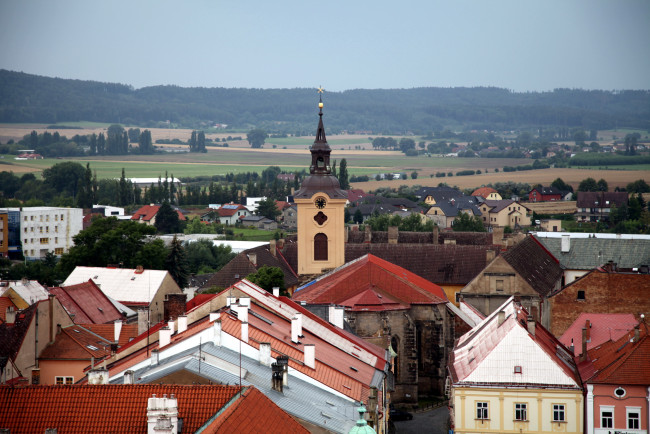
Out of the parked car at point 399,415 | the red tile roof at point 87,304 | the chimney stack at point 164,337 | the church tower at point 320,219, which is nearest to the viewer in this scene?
the chimney stack at point 164,337

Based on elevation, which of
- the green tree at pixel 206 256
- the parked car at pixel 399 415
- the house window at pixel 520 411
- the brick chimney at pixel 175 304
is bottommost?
the parked car at pixel 399 415

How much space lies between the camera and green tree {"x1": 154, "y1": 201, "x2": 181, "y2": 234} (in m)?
169

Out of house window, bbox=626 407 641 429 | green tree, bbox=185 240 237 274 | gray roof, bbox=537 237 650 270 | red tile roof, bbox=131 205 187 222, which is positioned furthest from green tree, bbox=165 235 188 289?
red tile roof, bbox=131 205 187 222

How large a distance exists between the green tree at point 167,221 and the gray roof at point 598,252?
81575mm

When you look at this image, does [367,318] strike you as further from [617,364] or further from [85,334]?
[617,364]

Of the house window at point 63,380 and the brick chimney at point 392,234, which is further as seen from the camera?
the brick chimney at point 392,234

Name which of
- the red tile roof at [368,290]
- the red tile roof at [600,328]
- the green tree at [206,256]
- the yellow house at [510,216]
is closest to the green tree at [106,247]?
the green tree at [206,256]

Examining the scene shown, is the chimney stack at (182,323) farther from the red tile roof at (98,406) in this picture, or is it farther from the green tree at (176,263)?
the green tree at (176,263)

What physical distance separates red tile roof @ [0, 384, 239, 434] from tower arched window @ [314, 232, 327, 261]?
53.2 m

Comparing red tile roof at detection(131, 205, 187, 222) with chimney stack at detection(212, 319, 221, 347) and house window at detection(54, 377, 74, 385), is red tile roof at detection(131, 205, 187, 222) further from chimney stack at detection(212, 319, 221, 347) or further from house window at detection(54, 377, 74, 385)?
chimney stack at detection(212, 319, 221, 347)

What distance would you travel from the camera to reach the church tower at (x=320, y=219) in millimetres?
82438

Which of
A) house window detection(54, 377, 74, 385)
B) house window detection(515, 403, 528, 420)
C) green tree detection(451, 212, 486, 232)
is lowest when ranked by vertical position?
green tree detection(451, 212, 486, 232)

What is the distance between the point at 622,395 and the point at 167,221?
129 m

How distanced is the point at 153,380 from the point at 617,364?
19.6m
